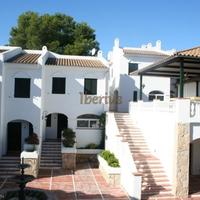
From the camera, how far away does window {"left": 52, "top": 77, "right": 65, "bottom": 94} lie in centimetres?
2588

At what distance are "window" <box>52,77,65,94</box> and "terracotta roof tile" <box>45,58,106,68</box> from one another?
1.37m

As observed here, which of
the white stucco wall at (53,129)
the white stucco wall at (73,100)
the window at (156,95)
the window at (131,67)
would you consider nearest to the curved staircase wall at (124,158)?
the white stucco wall at (73,100)

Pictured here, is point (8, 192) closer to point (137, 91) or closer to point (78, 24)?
point (137, 91)

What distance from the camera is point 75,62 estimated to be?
89.4ft

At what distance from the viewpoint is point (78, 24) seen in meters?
40.9

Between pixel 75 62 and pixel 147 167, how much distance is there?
42.3ft

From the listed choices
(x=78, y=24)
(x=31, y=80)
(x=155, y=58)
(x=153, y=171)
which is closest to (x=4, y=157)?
(x=31, y=80)

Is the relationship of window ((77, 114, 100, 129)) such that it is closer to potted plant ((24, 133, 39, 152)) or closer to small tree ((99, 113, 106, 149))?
small tree ((99, 113, 106, 149))

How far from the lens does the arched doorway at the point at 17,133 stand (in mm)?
24031

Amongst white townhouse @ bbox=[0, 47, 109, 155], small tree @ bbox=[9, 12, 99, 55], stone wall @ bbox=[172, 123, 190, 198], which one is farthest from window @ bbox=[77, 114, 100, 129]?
small tree @ bbox=[9, 12, 99, 55]

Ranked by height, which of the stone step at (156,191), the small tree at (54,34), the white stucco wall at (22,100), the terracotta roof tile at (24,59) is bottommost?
the stone step at (156,191)

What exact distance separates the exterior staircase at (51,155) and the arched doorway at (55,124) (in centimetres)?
163

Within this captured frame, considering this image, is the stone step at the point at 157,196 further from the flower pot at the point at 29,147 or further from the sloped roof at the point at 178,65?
the flower pot at the point at 29,147

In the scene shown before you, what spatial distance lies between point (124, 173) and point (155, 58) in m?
15.8
